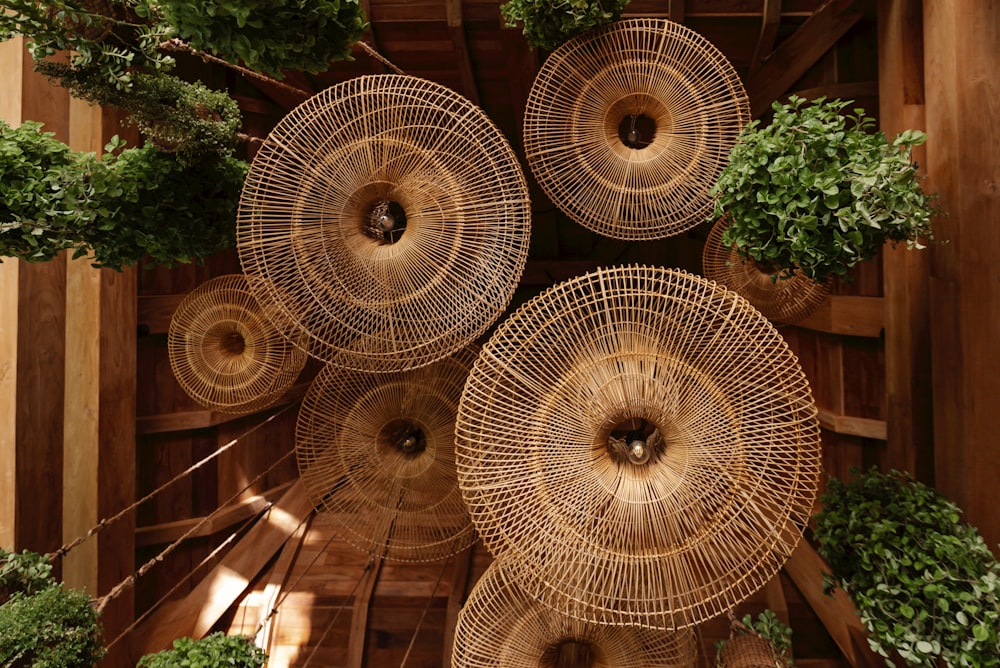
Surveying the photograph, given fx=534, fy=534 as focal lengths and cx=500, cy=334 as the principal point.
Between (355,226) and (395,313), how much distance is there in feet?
1.20

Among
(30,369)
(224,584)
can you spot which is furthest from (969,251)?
(224,584)

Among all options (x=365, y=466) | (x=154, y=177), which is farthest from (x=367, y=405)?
(x=154, y=177)

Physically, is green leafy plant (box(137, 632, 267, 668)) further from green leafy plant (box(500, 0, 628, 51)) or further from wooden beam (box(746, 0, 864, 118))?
wooden beam (box(746, 0, 864, 118))

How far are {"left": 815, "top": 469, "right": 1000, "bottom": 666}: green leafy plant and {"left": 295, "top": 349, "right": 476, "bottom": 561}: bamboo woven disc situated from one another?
164cm

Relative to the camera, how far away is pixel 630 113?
95.7 inches

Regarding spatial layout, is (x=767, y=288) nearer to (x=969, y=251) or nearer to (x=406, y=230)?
(x=969, y=251)

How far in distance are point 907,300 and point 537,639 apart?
6.78 feet

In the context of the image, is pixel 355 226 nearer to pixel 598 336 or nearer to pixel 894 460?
pixel 598 336

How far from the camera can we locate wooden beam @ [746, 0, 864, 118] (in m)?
2.80

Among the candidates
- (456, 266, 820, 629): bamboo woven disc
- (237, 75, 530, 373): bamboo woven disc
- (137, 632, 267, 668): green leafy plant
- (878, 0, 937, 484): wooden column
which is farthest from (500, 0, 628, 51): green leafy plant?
(137, 632, 267, 668): green leafy plant

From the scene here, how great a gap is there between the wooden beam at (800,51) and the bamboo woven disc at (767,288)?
100 cm

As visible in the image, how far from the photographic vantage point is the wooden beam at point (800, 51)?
280 cm

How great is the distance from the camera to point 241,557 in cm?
335

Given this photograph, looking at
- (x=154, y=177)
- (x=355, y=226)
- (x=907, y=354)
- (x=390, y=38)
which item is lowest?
(x=907, y=354)
